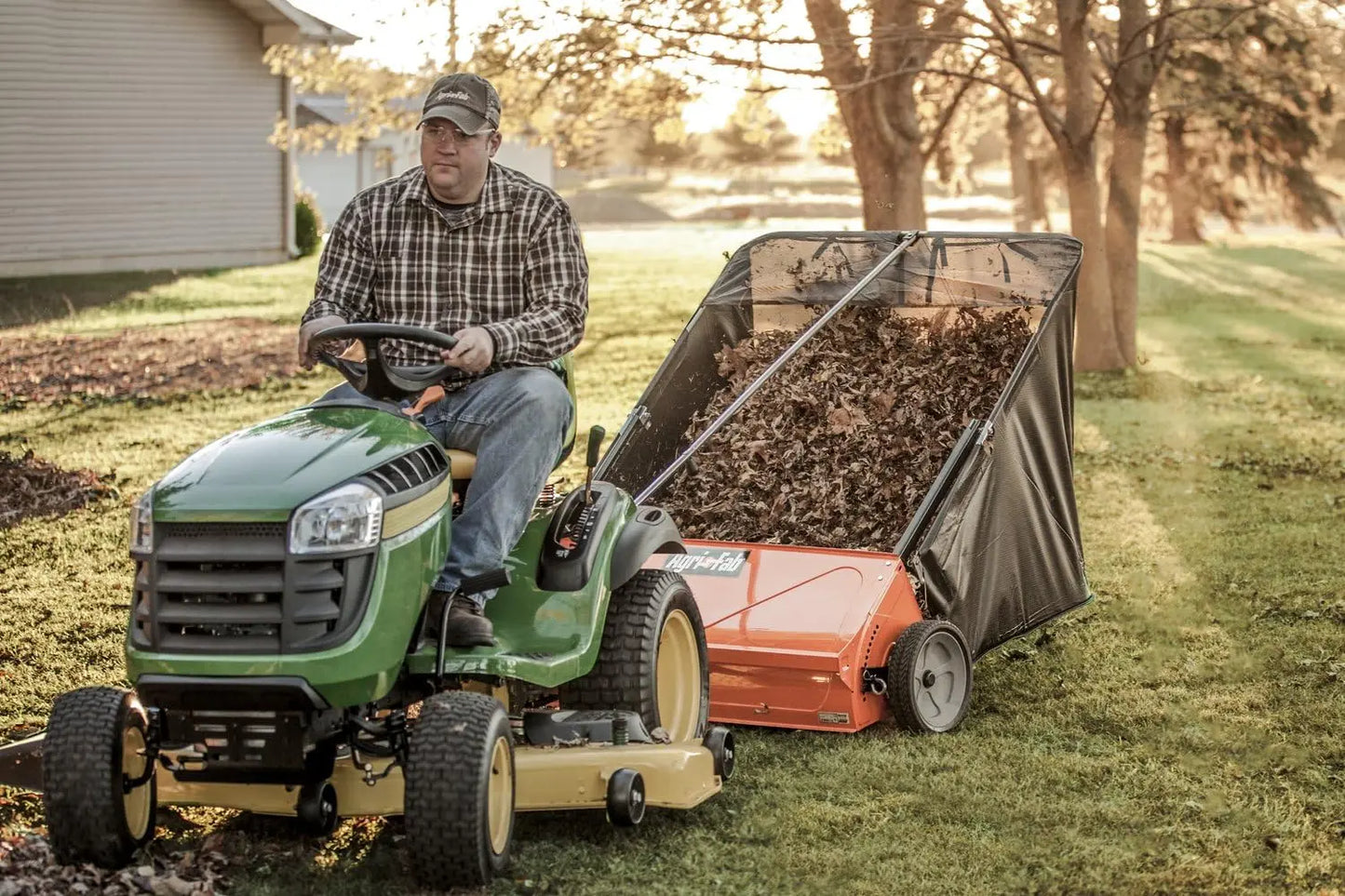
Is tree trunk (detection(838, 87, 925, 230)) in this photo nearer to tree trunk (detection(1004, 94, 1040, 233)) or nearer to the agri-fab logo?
the agri-fab logo

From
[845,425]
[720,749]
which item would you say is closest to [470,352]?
[720,749]

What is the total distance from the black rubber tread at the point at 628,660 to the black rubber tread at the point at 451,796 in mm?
865

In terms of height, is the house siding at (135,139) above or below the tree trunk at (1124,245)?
above

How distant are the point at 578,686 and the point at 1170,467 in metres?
7.81

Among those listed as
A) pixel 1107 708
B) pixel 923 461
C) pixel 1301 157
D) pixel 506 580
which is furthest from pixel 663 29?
pixel 1301 157

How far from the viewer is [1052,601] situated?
7.02 m

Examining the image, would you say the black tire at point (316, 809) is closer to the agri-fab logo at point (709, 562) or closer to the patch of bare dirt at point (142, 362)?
the agri-fab logo at point (709, 562)

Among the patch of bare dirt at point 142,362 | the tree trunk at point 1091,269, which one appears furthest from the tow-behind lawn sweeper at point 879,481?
the tree trunk at point 1091,269

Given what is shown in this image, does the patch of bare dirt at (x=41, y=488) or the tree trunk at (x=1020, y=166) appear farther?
the tree trunk at (x=1020, y=166)

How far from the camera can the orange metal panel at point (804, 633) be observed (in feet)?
19.2

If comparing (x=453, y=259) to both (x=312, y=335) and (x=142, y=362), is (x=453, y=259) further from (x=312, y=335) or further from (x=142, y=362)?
(x=142, y=362)

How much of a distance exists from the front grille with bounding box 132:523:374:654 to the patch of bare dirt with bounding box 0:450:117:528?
19.5 ft

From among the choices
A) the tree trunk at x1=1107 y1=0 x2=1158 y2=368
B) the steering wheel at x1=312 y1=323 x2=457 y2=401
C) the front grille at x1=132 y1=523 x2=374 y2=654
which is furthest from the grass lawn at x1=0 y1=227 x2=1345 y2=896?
the tree trunk at x1=1107 y1=0 x2=1158 y2=368

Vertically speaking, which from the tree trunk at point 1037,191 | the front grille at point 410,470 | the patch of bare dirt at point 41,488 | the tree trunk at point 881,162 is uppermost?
the tree trunk at point 1037,191
